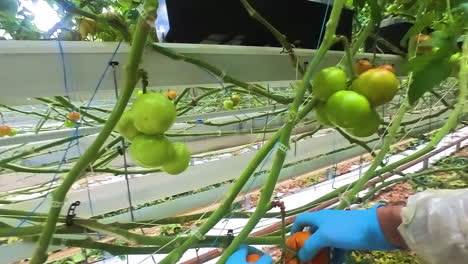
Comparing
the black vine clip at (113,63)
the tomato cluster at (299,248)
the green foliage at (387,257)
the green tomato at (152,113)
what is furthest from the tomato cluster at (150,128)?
the green foliage at (387,257)

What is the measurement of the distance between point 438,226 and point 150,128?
36 centimetres

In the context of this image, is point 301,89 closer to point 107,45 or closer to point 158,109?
point 158,109

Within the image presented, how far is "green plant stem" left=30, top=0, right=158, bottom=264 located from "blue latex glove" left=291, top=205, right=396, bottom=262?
304 mm

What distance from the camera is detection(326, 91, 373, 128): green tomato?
42cm

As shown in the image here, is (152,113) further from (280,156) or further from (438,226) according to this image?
(438,226)

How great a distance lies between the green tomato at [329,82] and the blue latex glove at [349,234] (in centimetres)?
17

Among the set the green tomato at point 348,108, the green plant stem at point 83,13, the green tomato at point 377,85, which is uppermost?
the green plant stem at point 83,13

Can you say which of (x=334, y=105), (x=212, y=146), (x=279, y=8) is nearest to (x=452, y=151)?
(x=212, y=146)

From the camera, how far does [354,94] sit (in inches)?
16.8

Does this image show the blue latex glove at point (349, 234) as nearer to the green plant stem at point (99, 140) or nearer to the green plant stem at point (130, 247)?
the green plant stem at point (130, 247)

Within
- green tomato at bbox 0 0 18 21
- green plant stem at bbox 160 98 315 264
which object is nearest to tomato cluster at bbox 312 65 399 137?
green plant stem at bbox 160 98 315 264

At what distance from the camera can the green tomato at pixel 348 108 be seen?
0.42 meters

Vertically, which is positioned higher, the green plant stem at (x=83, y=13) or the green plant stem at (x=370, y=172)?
the green plant stem at (x=83, y=13)

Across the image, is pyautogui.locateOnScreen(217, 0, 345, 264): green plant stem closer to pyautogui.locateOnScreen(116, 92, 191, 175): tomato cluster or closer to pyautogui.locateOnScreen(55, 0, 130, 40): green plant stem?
pyautogui.locateOnScreen(116, 92, 191, 175): tomato cluster
